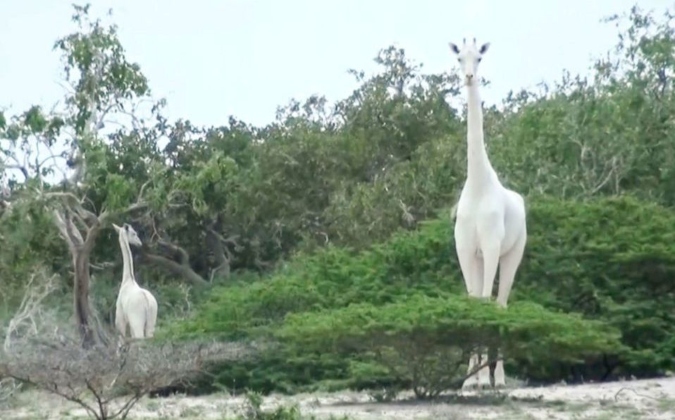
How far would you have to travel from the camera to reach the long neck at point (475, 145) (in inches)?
593

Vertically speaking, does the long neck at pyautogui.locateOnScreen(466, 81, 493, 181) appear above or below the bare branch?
above

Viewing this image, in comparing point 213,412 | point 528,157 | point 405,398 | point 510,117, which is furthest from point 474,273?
point 510,117

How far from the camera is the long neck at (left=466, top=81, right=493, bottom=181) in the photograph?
Answer: 15.1m

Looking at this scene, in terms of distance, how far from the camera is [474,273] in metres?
15.4

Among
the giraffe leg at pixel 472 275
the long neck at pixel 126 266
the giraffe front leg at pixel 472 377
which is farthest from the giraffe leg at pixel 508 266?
the long neck at pixel 126 266

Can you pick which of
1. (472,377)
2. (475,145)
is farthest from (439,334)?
(475,145)

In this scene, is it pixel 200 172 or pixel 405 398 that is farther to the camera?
pixel 200 172

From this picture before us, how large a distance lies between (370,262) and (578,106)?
32.6ft

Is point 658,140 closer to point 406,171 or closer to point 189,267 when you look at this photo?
point 406,171

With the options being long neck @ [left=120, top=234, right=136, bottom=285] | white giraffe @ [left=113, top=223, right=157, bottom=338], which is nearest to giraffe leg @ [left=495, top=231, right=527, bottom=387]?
white giraffe @ [left=113, top=223, right=157, bottom=338]

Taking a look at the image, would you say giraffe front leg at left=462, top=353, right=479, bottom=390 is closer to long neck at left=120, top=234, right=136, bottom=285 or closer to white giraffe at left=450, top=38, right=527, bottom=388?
white giraffe at left=450, top=38, right=527, bottom=388

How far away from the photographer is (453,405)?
13.3 metres

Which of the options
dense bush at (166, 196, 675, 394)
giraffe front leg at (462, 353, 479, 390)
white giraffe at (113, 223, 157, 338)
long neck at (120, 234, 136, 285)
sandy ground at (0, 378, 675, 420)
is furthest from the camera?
long neck at (120, 234, 136, 285)

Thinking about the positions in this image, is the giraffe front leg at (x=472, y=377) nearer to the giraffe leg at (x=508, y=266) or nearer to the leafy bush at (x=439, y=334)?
the leafy bush at (x=439, y=334)
